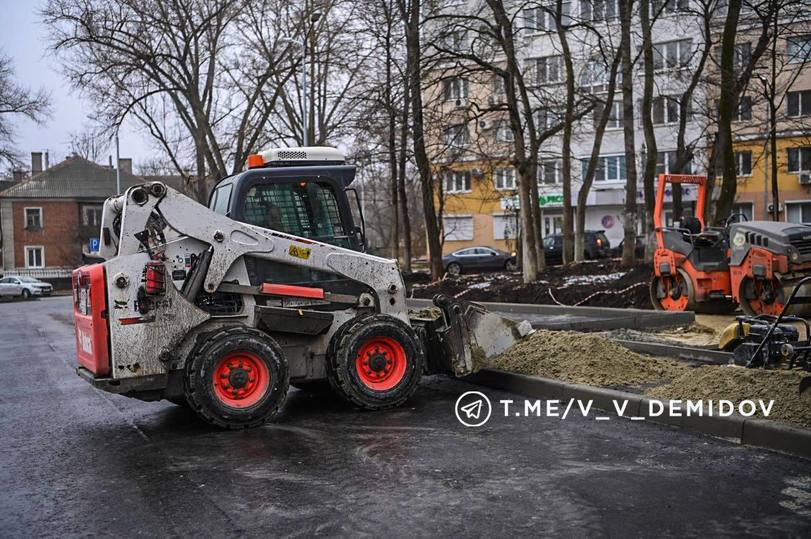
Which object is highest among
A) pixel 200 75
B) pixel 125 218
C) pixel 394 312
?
pixel 200 75

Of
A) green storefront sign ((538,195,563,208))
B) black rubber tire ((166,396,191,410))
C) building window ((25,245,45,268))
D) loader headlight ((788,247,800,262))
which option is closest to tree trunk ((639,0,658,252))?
loader headlight ((788,247,800,262))

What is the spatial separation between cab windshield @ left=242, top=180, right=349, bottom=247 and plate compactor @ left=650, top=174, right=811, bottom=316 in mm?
8084

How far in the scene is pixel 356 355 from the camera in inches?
354

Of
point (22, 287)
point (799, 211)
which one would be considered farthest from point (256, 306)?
point (22, 287)

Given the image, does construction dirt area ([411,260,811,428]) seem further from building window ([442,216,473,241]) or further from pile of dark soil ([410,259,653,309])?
building window ([442,216,473,241])

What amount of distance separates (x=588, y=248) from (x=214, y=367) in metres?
38.3

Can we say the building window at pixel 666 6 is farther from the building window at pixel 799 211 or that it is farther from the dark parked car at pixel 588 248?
the building window at pixel 799 211

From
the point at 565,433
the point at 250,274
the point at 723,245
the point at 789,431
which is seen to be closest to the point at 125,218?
the point at 250,274

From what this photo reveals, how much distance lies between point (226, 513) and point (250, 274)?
3468 millimetres

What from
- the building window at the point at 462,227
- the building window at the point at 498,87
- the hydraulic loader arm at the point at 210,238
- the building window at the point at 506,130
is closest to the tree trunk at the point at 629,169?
the building window at the point at 498,87

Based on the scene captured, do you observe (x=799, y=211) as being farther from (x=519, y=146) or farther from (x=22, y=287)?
(x=22, y=287)

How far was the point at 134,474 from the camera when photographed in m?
6.94

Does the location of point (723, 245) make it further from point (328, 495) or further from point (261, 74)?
point (261, 74)

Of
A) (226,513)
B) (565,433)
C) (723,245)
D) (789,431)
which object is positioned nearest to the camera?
(226,513)
